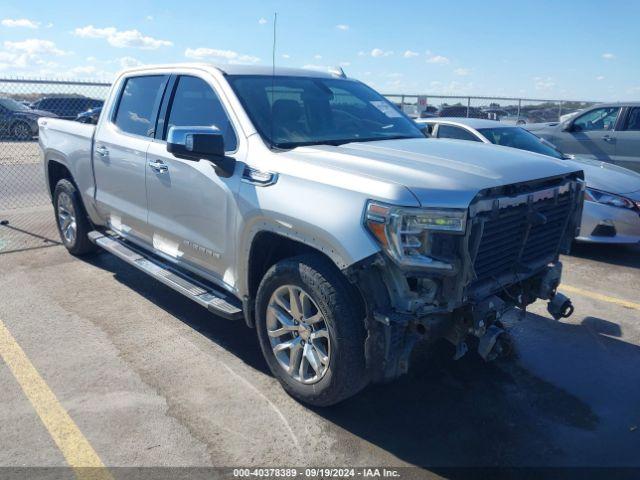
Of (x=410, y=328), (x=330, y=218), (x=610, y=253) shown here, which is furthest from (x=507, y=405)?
(x=610, y=253)

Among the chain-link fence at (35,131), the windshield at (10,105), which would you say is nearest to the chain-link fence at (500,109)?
the chain-link fence at (35,131)

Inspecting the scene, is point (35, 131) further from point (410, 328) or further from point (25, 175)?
Answer: point (410, 328)

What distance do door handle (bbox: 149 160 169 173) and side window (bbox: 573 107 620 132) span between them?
8.27 m

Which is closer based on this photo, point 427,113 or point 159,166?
point 159,166

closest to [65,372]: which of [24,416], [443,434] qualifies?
[24,416]

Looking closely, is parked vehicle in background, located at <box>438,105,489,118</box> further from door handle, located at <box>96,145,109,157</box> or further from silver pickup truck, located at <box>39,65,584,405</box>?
door handle, located at <box>96,145,109,157</box>

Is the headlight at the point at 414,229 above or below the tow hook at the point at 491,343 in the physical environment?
above

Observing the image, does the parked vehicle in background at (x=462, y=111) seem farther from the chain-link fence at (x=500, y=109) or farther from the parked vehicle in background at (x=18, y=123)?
the parked vehicle in background at (x=18, y=123)

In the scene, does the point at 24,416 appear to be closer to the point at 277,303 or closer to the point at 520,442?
the point at 277,303

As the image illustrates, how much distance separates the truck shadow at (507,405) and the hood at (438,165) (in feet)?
3.19

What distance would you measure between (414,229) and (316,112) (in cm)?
176

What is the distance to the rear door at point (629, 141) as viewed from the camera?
9.80 meters

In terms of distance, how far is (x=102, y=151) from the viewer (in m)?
5.30

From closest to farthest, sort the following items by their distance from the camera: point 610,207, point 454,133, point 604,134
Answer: point 610,207, point 454,133, point 604,134
